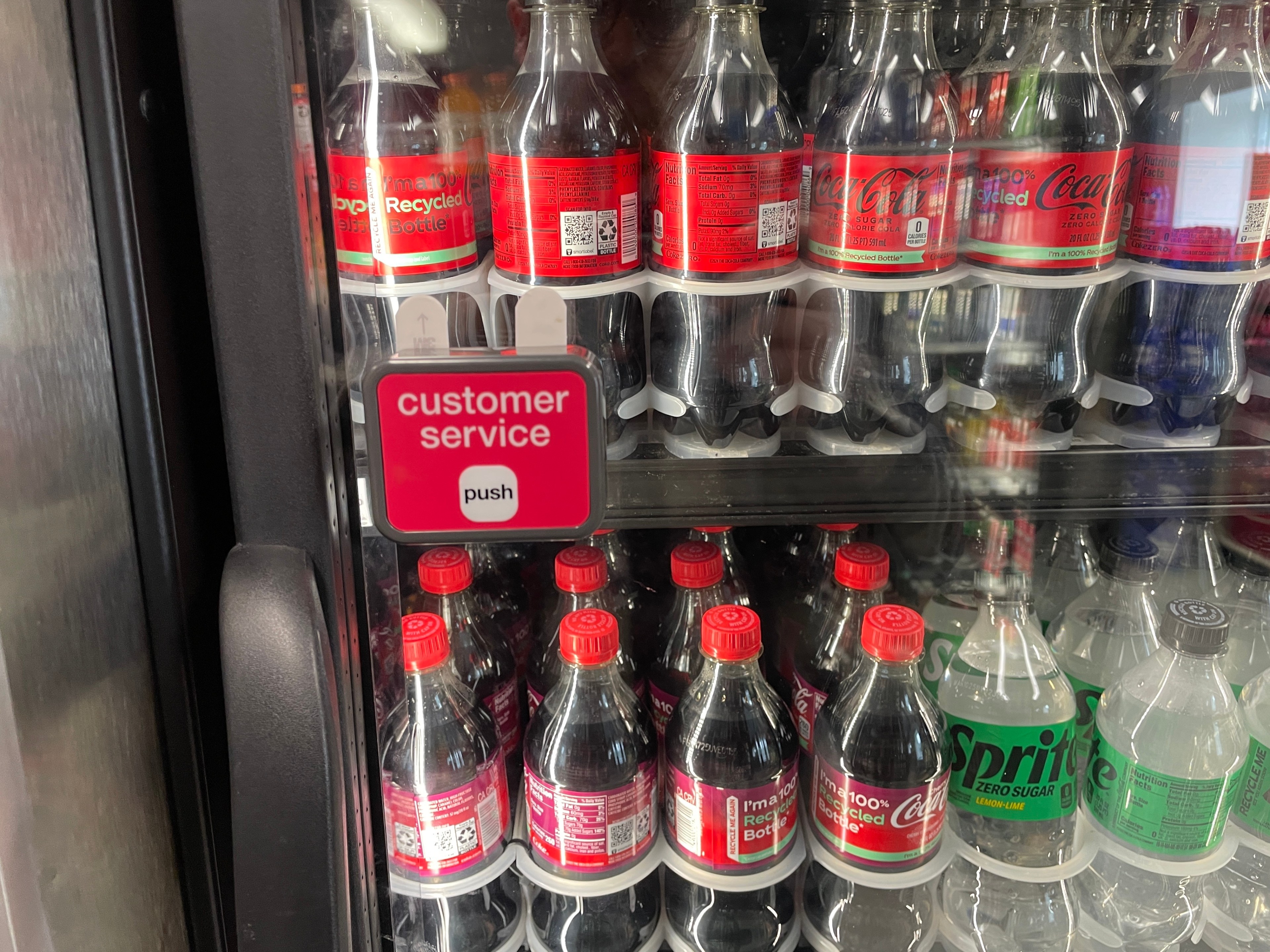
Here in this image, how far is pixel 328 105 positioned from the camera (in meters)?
0.52

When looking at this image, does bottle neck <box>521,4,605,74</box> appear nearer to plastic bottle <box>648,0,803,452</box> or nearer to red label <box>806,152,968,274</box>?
plastic bottle <box>648,0,803,452</box>

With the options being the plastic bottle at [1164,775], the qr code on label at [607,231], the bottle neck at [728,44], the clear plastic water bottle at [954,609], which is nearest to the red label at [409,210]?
the qr code on label at [607,231]

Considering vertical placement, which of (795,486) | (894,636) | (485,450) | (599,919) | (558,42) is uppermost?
(558,42)

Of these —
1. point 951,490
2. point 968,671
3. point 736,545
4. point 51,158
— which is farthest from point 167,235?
point 968,671

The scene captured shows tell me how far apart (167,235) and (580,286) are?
1.07 ft

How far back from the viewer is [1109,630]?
3.71ft

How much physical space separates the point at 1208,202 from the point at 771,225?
407 millimetres

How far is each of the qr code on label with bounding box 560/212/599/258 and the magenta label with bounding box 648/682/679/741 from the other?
0.54 meters

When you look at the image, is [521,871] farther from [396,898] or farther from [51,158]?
[51,158]

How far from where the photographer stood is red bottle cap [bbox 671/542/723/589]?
39.4 inches

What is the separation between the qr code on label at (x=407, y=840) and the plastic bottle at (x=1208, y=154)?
0.92 m

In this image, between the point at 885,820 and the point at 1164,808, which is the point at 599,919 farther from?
the point at 1164,808

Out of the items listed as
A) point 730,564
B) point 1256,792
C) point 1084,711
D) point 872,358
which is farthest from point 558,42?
point 1256,792

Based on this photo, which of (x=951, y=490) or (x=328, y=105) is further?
(x=951, y=490)
